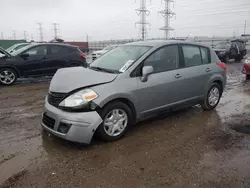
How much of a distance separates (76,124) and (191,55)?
3036 mm

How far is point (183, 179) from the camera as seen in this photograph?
2.91 metres

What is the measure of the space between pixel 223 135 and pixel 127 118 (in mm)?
1820

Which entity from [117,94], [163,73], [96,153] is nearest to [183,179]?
[96,153]

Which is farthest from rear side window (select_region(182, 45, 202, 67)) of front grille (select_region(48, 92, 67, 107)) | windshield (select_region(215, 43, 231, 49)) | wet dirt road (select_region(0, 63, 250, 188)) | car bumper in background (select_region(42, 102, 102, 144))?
windshield (select_region(215, 43, 231, 49))

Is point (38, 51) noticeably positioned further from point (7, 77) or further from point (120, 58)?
point (120, 58)

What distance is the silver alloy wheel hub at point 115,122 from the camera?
376 cm

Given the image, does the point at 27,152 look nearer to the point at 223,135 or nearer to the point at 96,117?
the point at 96,117

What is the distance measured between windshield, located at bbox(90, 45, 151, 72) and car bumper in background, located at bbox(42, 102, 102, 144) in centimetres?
109

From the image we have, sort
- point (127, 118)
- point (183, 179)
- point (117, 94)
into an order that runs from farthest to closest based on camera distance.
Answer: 1. point (127, 118)
2. point (117, 94)
3. point (183, 179)

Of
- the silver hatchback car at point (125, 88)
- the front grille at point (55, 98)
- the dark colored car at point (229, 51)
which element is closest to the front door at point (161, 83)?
the silver hatchback car at point (125, 88)

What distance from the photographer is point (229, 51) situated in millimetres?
18125

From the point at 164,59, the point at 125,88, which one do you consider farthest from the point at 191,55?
the point at 125,88

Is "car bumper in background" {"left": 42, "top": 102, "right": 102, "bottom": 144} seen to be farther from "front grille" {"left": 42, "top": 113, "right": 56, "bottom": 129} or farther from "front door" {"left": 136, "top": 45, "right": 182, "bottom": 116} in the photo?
"front door" {"left": 136, "top": 45, "right": 182, "bottom": 116}

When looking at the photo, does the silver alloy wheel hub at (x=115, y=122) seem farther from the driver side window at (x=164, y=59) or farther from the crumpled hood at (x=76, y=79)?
the driver side window at (x=164, y=59)
